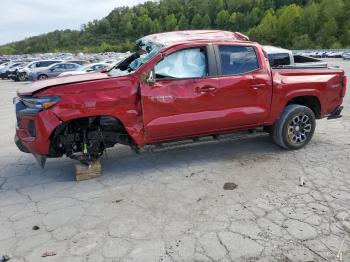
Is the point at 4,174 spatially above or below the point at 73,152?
below

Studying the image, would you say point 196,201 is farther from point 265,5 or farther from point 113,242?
point 265,5

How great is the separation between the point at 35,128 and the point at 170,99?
1850mm

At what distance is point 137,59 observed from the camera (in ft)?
18.4

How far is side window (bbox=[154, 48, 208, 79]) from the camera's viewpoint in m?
5.24

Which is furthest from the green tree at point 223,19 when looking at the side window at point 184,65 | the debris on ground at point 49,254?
the debris on ground at point 49,254

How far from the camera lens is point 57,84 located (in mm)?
4906

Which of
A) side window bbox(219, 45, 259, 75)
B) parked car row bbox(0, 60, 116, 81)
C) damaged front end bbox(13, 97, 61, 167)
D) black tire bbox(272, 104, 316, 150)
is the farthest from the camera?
parked car row bbox(0, 60, 116, 81)

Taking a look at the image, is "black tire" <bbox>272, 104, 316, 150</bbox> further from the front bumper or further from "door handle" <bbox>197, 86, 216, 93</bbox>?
→ the front bumper

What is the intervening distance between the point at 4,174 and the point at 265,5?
150841 millimetres

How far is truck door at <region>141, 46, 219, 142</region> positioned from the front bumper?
1.26m

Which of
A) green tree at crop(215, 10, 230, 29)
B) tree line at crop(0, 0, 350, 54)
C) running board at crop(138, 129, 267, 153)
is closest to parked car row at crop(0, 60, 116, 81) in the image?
running board at crop(138, 129, 267, 153)

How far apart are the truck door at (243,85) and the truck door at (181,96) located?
0.19 metres

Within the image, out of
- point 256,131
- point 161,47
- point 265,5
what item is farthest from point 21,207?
point 265,5

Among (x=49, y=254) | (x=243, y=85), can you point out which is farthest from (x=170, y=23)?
(x=49, y=254)
